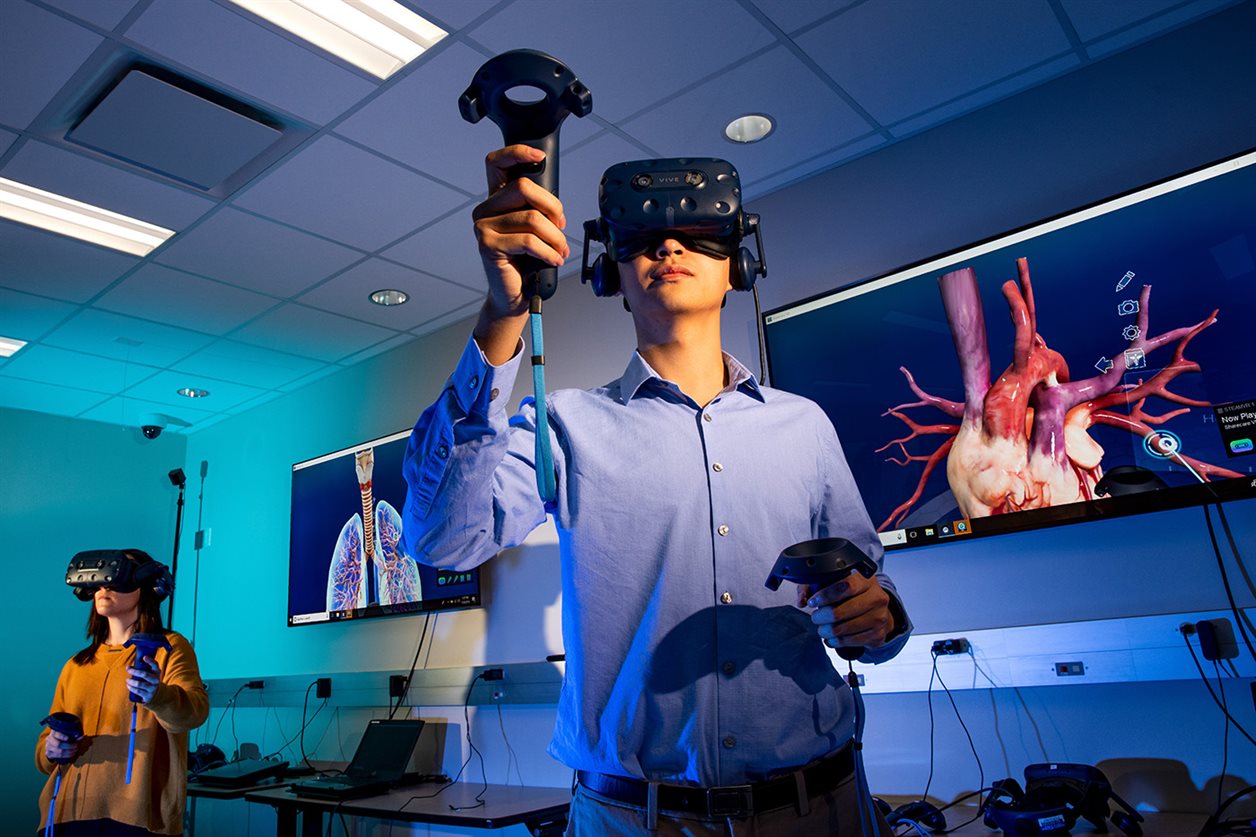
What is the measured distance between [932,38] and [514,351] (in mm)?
2203

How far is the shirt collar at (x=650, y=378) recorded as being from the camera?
3.76 ft

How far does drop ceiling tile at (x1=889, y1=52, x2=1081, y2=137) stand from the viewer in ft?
8.73

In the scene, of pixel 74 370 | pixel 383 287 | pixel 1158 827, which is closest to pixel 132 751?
pixel 383 287

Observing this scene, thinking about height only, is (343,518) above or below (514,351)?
above

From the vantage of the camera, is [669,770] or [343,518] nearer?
[669,770]

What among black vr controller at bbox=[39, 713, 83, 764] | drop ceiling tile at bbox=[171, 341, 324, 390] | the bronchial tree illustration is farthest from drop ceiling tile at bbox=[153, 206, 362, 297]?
the bronchial tree illustration

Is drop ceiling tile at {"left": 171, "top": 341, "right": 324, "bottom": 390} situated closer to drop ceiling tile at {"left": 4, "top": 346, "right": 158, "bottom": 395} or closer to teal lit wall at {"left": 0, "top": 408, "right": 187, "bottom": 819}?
drop ceiling tile at {"left": 4, "top": 346, "right": 158, "bottom": 395}

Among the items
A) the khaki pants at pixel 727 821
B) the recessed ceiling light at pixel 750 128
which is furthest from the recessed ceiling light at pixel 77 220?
the khaki pants at pixel 727 821

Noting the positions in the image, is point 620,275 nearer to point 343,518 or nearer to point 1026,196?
point 1026,196

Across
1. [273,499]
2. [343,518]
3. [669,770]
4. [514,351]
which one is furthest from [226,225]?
[669,770]

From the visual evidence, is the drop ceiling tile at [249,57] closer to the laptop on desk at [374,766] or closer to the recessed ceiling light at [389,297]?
the recessed ceiling light at [389,297]

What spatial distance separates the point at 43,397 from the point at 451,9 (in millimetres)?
4662

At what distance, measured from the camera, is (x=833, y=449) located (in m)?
1.23


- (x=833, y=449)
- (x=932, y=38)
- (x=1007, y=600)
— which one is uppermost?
(x=932, y=38)
